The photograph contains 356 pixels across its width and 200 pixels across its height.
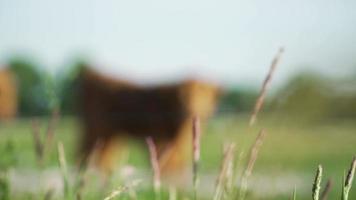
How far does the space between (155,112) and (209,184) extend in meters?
1.97

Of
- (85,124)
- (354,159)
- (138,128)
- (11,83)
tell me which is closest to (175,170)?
(138,128)

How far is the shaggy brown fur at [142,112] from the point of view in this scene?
891 cm

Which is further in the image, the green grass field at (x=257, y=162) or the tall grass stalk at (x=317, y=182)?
the green grass field at (x=257, y=162)

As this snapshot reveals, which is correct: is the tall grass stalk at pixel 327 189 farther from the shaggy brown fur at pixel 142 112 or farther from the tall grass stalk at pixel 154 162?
the shaggy brown fur at pixel 142 112

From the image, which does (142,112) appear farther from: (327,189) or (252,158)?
(327,189)

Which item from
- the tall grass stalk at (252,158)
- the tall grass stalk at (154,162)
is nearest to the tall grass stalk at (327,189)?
the tall grass stalk at (252,158)

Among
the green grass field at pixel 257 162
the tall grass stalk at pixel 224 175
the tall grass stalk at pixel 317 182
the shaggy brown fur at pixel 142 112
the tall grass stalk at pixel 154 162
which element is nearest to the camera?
the tall grass stalk at pixel 317 182

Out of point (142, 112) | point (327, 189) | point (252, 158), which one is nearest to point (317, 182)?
point (327, 189)

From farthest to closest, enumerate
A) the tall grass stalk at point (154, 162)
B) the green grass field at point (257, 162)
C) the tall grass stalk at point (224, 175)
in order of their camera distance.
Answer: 1. the green grass field at point (257, 162)
2. the tall grass stalk at point (154, 162)
3. the tall grass stalk at point (224, 175)

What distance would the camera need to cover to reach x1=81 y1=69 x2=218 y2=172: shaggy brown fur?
8.91 metres

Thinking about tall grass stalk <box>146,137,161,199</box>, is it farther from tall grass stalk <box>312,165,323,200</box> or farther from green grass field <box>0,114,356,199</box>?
tall grass stalk <box>312,165,323,200</box>

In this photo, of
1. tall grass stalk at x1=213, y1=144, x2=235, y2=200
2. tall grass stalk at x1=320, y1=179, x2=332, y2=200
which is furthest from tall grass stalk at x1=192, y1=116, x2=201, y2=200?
tall grass stalk at x1=320, y1=179, x2=332, y2=200

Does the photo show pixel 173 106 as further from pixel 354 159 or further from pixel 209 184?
pixel 354 159

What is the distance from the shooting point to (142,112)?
9.14 metres
